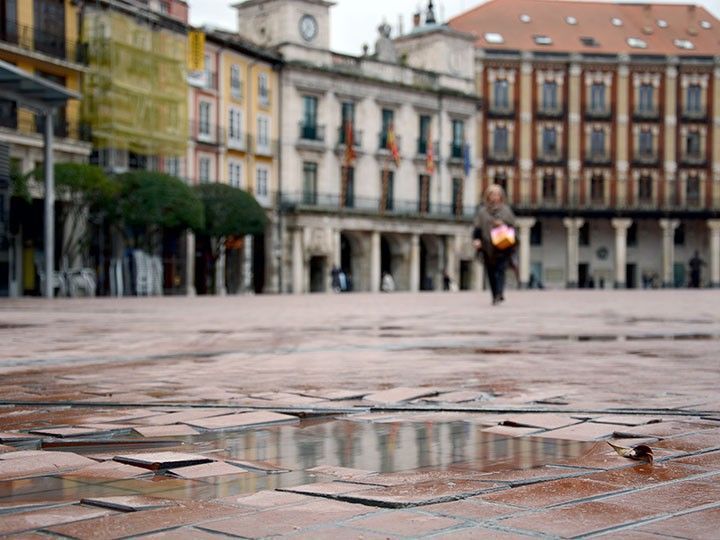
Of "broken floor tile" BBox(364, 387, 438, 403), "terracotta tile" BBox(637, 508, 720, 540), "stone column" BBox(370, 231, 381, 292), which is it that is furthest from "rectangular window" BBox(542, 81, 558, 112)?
"terracotta tile" BBox(637, 508, 720, 540)

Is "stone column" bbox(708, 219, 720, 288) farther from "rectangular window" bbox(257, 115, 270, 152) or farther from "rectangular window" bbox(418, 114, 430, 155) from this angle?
"rectangular window" bbox(257, 115, 270, 152)

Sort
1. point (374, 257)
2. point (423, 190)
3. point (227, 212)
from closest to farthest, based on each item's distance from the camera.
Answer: point (227, 212) → point (374, 257) → point (423, 190)

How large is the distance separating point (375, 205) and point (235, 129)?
432 inches

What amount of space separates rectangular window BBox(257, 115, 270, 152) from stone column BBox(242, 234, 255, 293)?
4339mm

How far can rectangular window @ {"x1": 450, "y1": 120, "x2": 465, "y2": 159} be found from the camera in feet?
221

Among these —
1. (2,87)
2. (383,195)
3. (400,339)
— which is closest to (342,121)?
(383,195)

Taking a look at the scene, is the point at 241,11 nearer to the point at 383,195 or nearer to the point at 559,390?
the point at 383,195

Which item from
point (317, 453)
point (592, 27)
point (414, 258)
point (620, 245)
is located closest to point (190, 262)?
point (414, 258)

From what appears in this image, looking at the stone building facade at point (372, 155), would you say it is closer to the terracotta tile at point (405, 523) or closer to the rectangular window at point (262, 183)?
the rectangular window at point (262, 183)

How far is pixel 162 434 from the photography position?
4.22m

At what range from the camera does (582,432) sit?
4.29 meters

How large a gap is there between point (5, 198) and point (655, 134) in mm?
47811

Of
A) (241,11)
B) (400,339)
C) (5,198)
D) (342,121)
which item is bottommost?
(400,339)

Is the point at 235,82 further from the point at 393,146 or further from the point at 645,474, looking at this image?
the point at 645,474
